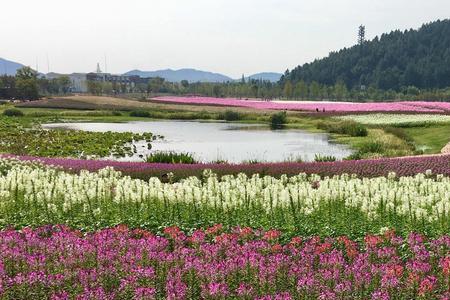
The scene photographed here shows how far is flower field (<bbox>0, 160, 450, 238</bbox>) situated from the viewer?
1211 centimetres

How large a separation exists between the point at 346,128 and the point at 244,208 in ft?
125

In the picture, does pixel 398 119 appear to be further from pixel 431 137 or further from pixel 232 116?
pixel 232 116

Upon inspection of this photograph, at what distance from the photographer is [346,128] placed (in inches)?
1973

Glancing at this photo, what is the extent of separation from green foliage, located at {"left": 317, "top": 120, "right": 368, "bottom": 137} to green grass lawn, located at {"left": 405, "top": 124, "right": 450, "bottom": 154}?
4174 mm

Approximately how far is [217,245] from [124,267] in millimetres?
1882

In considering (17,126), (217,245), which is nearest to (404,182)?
(217,245)

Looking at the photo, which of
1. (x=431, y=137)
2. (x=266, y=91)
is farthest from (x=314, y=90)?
(x=431, y=137)

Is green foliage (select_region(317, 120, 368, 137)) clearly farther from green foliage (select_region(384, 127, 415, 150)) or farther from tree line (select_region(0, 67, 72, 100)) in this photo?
tree line (select_region(0, 67, 72, 100))

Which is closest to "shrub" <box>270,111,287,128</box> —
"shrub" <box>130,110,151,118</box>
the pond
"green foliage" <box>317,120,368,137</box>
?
"green foliage" <box>317,120,368,137</box>

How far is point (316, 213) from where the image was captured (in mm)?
12797

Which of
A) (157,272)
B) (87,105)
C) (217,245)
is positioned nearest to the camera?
(157,272)

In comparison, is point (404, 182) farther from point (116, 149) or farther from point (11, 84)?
Answer: point (11, 84)

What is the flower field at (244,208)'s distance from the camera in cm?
1211

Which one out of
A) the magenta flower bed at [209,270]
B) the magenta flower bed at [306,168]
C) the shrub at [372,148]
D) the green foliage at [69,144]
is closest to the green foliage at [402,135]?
the shrub at [372,148]
